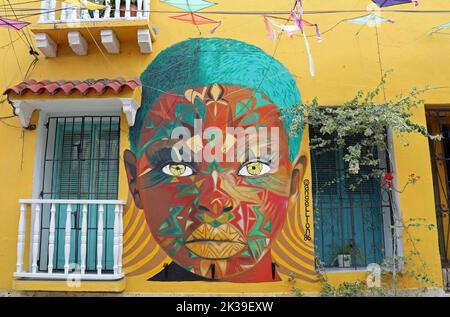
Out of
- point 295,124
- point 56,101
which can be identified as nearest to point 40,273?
point 56,101

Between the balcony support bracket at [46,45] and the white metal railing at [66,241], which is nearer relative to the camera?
the white metal railing at [66,241]

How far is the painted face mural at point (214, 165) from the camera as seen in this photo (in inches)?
170

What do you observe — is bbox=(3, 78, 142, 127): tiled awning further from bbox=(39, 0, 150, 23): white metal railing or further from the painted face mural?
bbox=(39, 0, 150, 23): white metal railing

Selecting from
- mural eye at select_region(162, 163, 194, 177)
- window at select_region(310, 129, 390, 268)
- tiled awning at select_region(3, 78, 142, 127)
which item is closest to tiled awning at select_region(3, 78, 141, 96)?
tiled awning at select_region(3, 78, 142, 127)

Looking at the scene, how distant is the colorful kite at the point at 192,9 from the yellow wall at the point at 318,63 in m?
0.09

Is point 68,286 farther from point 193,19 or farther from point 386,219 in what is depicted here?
point 386,219

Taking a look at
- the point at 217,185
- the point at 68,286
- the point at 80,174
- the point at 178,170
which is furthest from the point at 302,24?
the point at 68,286

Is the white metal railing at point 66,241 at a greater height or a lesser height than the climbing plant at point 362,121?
lesser

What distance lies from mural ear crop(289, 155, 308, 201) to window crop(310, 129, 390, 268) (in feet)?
0.73

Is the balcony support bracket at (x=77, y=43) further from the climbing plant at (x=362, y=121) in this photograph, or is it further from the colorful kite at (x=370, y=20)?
the colorful kite at (x=370, y=20)

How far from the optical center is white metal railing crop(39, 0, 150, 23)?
176 inches

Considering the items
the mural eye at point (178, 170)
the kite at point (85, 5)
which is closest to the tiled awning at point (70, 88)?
the kite at point (85, 5)

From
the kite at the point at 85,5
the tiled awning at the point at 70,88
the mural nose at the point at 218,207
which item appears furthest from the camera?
the mural nose at the point at 218,207

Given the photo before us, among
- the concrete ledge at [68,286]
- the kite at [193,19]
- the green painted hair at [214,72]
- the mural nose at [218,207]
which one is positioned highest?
the kite at [193,19]
